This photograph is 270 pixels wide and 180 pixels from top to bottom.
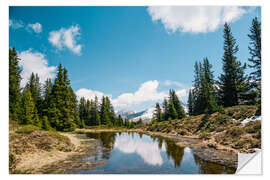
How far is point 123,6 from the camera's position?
10305 mm

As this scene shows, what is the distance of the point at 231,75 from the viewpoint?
2703 cm

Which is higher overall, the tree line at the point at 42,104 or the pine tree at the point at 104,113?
the tree line at the point at 42,104

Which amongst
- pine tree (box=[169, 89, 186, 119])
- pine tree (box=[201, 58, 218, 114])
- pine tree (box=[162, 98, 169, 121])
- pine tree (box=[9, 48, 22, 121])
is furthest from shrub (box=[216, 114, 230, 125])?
pine tree (box=[162, 98, 169, 121])

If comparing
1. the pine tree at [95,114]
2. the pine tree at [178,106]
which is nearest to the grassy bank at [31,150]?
the pine tree at [178,106]

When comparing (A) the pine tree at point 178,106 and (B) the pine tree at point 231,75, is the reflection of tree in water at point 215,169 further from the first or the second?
(A) the pine tree at point 178,106

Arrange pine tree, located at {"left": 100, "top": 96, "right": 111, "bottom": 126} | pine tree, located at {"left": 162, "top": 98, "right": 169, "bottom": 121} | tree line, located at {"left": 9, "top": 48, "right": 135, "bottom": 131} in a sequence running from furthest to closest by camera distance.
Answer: pine tree, located at {"left": 100, "top": 96, "right": 111, "bottom": 126}
pine tree, located at {"left": 162, "top": 98, "right": 169, "bottom": 121}
tree line, located at {"left": 9, "top": 48, "right": 135, "bottom": 131}

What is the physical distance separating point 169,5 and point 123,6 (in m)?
3.34

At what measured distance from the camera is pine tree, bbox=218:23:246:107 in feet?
84.1

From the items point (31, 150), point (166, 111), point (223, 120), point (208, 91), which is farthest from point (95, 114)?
point (31, 150)

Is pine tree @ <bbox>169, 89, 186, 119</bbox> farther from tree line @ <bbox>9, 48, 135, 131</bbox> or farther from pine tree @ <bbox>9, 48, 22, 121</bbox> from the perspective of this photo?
pine tree @ <bbox>9, 48, 22, 121</bbox>

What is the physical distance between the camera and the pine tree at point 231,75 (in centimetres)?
2562

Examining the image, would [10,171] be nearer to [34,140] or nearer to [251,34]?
[34,140]

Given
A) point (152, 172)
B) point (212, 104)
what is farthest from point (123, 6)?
point (212, 104)

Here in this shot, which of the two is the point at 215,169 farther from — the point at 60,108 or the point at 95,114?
the point at 95,114
